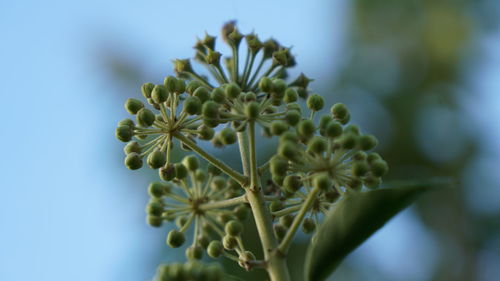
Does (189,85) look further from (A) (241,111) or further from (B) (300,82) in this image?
(B) (300,82)

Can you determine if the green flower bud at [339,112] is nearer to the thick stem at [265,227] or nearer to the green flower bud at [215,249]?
the thick stem at [265,227]

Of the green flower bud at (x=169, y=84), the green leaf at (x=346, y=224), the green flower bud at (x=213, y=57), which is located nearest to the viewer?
the green leaf at (x=346, y=224)

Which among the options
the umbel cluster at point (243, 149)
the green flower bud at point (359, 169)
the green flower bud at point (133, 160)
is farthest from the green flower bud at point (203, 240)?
the green flower bud at point (359, 169)

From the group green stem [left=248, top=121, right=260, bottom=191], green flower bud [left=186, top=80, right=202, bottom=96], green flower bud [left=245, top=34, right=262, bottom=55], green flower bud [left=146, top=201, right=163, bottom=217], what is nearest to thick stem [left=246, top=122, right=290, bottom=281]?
green stem [left=248, top=121, right=260, bottom=191]

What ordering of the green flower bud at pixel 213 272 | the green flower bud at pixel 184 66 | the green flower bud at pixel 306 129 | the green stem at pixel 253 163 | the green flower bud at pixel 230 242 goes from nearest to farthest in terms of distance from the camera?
1. the green flower bud at pixel 213 272
2. the green flower bud at pixel 306 129
3. the green stem at pixel 253 163
4. the green flower bud at pixel 230 242
5. the green flower bud at pixel 184 66

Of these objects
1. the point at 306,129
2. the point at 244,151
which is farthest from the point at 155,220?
the point at 306,129

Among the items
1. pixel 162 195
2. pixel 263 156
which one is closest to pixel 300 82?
pixel 162 195

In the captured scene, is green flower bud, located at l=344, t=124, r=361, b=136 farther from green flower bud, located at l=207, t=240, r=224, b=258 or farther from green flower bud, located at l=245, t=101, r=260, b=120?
green flower bud, located at l=207, t=240, r=224, b=258
